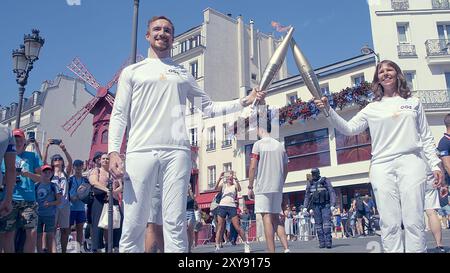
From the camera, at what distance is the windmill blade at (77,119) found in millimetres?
36916

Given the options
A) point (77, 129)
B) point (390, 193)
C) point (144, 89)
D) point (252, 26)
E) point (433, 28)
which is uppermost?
point (252, 26)

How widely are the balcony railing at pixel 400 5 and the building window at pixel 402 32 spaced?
3.21 ft

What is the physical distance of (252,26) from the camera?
123ft

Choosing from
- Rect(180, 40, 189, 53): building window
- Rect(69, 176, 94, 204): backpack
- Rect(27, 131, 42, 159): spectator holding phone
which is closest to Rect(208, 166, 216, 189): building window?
Rect(180, 40, 189, 53): building window

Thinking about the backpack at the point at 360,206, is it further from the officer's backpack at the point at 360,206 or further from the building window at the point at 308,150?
the building window at the point at 308,150

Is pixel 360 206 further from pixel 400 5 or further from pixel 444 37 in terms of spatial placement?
Answer: pixel 444 37

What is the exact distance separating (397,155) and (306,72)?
1416 mm

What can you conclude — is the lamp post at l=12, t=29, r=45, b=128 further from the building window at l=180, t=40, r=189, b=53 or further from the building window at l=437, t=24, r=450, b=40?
the building window at l=180, t=40, r=189, b=53

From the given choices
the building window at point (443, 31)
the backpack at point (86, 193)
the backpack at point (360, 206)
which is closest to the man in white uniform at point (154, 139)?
the backpack at point (86, 193)

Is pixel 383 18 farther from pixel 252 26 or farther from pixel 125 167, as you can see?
pixel 125 167

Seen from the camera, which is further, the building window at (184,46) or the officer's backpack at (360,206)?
the building window at (184,46)

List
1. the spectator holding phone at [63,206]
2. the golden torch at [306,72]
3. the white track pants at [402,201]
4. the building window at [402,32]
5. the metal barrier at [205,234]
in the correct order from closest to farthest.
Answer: the white track pants at [402,201] < the golden torch at [306,72] < the spectator holding phone at [63,206] < the metal barrier at [205,234] < the building window at [402,32]
